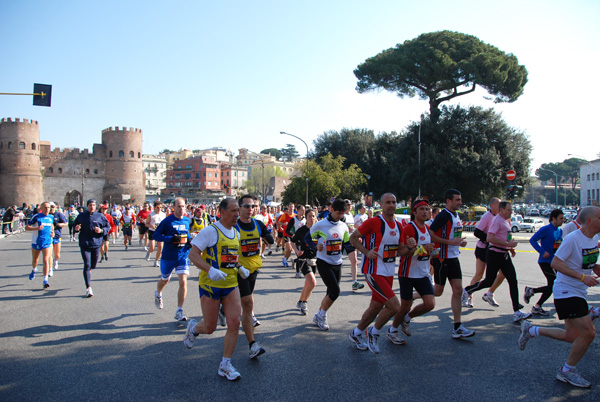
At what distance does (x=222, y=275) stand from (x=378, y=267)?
1.92 metres

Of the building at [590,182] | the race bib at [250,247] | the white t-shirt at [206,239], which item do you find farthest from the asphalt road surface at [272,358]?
the building at [590,182]

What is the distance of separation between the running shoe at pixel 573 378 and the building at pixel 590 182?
7578 centimetres

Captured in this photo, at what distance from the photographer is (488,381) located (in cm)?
429

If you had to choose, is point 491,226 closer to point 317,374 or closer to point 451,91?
point 317,374

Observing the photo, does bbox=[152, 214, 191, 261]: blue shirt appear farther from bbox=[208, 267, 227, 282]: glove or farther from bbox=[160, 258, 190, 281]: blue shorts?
bbox=[208, 267, 227, 282]: glove

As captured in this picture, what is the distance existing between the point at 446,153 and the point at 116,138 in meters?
64.9

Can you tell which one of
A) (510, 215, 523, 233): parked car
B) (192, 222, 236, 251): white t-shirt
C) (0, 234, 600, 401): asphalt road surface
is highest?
(192, 222, 236, 251): white t-shirt

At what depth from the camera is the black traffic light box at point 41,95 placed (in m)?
13.5

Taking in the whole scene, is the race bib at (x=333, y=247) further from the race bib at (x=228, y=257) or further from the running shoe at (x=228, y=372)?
the running shoe at (x=228, y=372)

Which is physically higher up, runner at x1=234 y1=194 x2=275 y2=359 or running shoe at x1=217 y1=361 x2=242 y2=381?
runner at x1=234 y1=194 x2=275 y2=359

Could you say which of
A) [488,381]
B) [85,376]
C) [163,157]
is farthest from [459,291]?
[163,157]

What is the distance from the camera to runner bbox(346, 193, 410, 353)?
514cm

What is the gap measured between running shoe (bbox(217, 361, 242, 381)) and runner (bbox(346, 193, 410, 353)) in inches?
63.1

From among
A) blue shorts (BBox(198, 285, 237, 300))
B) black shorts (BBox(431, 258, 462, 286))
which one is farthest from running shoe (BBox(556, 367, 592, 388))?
blue shorts (BBox(198, 285, 237, 300))
